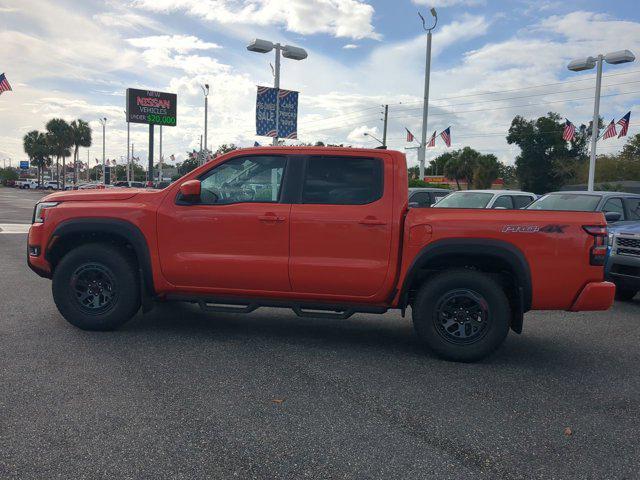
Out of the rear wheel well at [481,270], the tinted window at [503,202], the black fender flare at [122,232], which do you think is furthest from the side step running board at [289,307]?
the tinted window at [503,202]

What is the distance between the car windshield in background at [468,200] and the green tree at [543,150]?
A: 4889cm

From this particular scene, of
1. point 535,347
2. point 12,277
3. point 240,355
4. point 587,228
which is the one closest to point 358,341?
point 240,355

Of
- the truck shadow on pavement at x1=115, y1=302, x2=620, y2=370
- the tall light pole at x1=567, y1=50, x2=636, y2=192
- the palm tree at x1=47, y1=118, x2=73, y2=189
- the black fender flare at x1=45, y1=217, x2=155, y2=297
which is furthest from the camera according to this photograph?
the palm tree at x1=47, y1=118, x2=73, y2=189

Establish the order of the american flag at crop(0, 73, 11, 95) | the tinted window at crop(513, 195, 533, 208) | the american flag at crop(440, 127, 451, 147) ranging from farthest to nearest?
the american flag at crop(440, 127, 451, 147)
the american flag at crop(0, 73, 11, 95)
the tinted window at crop(513, 195, 533, 208)

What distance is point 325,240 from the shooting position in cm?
509

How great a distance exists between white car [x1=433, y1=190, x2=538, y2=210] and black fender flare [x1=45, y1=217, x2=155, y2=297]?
27.3ft

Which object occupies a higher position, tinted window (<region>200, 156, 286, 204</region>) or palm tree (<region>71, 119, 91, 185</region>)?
palm tree (<region>71, 119, 91, 185</region>)

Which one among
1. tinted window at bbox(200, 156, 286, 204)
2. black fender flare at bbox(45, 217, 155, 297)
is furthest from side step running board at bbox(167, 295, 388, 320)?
tinted window at bbox(200, 156, 286, 204)

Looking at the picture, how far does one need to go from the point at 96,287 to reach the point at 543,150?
6033 centimetres

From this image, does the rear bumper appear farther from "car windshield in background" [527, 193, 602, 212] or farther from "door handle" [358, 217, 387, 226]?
"car windshield in background" [527, 193, 602, 212]

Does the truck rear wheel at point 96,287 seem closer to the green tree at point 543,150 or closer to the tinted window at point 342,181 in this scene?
the tinted window at point 342,181

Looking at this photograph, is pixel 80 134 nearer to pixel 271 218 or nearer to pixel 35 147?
pixel 35 147

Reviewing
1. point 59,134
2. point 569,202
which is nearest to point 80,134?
point 59,134

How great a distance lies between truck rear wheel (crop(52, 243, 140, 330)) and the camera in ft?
18.2
